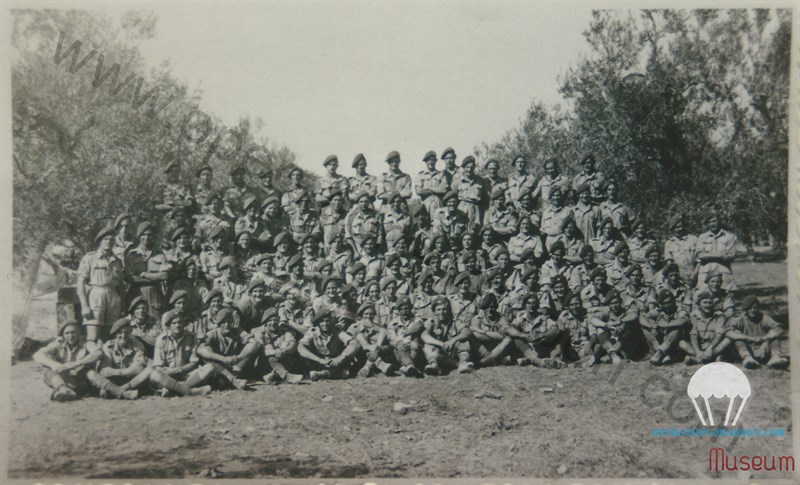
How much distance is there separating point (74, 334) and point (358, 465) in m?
2.96

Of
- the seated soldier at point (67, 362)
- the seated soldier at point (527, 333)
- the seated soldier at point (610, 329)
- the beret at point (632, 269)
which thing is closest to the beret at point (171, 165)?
the seated soldier at point (67, 362)

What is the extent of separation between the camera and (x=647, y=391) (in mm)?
6020

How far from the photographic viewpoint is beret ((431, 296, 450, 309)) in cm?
618

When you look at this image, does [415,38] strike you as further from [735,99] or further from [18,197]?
[18,197]

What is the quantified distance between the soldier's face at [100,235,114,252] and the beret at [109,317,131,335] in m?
0.73

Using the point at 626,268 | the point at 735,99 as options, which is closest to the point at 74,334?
the point at 626,268

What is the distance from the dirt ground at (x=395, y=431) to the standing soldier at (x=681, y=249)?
3.69 ft

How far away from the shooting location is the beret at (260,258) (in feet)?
20.7

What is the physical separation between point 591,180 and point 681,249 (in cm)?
114

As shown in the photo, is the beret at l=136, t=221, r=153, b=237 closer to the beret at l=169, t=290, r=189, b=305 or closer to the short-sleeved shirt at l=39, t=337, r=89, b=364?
the beret at l=169, t=290, r=189, b=305

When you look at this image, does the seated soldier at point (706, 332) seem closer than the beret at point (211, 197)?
Yes

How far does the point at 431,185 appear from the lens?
6723mm

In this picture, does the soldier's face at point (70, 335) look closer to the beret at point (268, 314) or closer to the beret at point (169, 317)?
the beret at point (169, 317)

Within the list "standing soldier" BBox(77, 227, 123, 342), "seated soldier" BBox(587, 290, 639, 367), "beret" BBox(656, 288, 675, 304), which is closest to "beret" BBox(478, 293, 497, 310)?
"seated soldier" BBox(587, 290, 639, 367)
